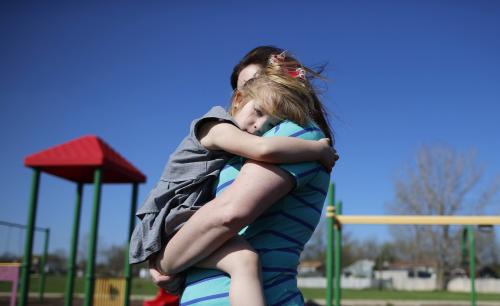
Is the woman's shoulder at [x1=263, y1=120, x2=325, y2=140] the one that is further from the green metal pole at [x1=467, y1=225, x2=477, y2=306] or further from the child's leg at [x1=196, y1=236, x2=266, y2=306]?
the green metal pole at [x1=467, y1=225, x2=477, y2=306]

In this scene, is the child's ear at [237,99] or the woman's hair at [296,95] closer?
the woman's hair at [296,95]

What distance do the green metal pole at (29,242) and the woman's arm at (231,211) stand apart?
677 centimetres

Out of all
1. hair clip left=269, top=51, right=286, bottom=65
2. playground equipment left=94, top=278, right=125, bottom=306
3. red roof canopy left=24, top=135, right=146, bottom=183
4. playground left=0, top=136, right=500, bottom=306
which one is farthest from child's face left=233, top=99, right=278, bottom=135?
playground equipment left=94, top=278, right=125, bottom=306

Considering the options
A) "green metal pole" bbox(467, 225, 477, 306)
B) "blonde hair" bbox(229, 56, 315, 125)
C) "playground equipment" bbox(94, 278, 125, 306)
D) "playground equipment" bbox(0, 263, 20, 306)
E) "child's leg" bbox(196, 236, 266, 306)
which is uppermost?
"blonde hair" bbox(229, 56, 315, 125)

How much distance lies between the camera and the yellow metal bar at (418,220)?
6465 millimetres

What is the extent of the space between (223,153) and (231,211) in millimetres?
264

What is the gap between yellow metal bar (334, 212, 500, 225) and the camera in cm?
646

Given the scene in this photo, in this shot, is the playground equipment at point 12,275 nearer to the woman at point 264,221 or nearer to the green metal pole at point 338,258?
the green metal pole at point 338,258

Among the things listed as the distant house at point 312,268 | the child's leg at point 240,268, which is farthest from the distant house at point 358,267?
the child's leg at point 240,268

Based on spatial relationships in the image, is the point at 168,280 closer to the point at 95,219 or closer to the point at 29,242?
the point at 95,219

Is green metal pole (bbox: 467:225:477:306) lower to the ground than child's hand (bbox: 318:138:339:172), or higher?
lower

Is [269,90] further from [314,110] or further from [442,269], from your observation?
[442,269]

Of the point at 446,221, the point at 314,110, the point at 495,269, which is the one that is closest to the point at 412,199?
the point at 495,269

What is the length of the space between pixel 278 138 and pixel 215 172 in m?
0.22
